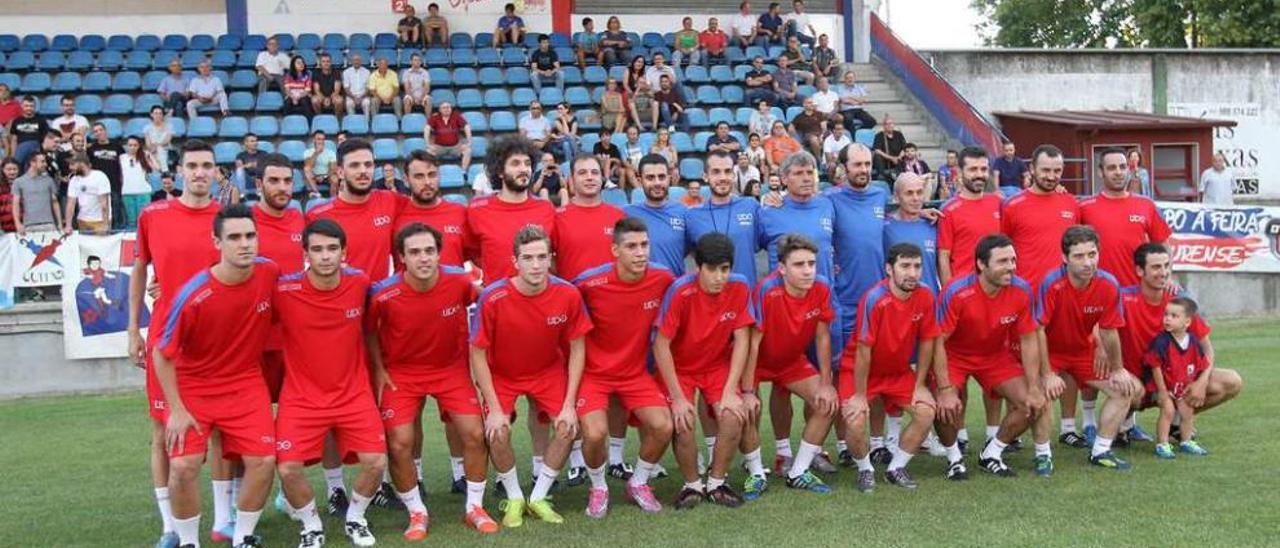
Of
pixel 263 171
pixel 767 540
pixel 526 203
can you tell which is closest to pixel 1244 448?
pixel 767 540

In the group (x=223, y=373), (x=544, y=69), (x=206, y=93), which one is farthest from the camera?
(x=544, y=69)

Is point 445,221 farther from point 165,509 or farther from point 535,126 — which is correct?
point 535,126

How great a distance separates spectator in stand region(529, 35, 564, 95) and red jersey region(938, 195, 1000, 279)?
12566mm

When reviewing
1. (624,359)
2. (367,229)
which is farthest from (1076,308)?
(367,229)

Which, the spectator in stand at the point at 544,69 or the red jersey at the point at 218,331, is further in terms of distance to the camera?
the spectator in stand at the point at 544,69

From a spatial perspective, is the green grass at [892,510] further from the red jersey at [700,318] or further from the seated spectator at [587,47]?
the seated spectator at [587,47]

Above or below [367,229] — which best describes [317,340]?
below

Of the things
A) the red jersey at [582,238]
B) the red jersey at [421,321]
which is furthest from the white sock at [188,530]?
the red jersey at [582,238]

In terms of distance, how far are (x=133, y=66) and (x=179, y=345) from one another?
50.8 ft

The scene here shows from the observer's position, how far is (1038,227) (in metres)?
7.97

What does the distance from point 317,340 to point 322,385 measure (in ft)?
0.76

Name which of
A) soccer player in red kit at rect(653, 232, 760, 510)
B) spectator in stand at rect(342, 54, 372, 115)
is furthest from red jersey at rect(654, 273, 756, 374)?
spectator in stand at rect(342, 54, 372, 115)

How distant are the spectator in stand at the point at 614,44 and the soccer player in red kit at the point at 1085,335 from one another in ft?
45.7

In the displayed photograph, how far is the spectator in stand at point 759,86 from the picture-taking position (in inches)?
769
